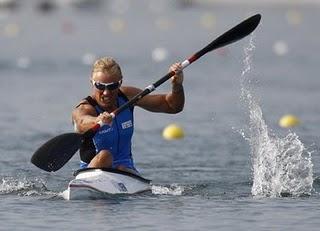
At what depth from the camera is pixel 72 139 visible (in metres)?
14.1

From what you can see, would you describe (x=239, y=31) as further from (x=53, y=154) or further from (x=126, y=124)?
(x=53, y=154)

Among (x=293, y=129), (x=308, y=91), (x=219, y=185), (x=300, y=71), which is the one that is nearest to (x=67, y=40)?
(x=300, y=71)

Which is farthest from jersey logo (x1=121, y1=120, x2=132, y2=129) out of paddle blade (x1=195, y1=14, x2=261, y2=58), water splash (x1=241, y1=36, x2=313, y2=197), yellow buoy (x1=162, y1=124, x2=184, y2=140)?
yellow buoy (x1=162, y1=124, x2=184, y2=140)

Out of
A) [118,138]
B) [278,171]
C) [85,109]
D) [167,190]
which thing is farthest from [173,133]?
[85,109]

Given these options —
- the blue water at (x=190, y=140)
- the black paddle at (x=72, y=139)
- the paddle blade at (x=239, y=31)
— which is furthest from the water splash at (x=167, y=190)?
the paddle blade at (x=239, y=31)

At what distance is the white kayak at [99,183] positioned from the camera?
45.3 feet

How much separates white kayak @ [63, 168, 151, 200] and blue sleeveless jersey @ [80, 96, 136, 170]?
0.96 ft

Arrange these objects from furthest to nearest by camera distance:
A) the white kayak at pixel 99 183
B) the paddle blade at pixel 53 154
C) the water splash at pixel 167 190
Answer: the water splash at pixel 167 190
the paddle blade at pixel 53 154
the white kayak at pixel 99 183

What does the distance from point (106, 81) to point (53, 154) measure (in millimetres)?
1163

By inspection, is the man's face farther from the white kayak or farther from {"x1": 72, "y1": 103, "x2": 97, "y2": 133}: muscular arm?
the white kayak

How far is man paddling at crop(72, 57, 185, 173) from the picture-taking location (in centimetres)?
1389

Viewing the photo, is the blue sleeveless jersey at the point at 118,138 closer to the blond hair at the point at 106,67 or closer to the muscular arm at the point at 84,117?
the muscular arm at the point at 84,117

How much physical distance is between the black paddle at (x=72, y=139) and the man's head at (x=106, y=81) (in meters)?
0.20

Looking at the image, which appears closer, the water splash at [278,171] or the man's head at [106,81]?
the man's head at [106,81]
